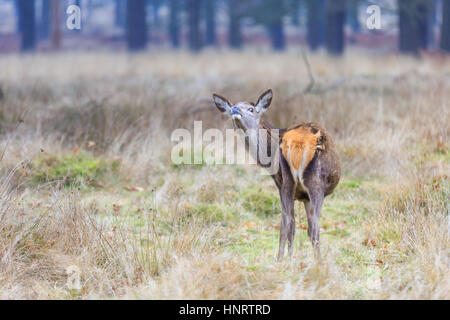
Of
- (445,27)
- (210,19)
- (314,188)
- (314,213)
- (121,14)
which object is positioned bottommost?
(314,213)

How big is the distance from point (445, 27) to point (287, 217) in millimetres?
15217

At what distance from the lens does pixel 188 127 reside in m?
9.77

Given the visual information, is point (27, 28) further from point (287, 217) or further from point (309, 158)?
point (309, 158)

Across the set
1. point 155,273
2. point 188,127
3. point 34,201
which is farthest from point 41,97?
point 155,273

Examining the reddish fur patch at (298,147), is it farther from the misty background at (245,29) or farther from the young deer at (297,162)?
the misty background at (245,29)

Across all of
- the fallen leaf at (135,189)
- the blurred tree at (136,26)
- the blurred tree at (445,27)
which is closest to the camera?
the fallen leaf at (135,189)

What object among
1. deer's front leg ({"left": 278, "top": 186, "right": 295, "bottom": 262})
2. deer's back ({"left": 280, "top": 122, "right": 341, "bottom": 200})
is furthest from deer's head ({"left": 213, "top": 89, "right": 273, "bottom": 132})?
deer's front leg ({"left": 278, "top": 186, "right": 295, "bottom": 262})

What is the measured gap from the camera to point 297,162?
477 cm

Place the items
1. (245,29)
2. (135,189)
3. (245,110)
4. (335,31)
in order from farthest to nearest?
1. (245,29)
2. (335,31)
3. (135,189)
4. (245,110)

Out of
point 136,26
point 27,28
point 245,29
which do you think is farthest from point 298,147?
point 245,29

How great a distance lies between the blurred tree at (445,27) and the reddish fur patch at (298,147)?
1435 cm

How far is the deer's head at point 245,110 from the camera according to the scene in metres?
5.09

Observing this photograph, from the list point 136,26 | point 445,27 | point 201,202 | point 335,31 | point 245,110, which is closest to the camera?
point 245,110

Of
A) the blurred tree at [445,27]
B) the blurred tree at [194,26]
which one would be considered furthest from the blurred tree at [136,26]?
the blurred tree at [445,27]
